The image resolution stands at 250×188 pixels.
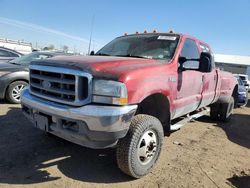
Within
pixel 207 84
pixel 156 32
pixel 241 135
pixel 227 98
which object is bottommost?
pixel 241 135

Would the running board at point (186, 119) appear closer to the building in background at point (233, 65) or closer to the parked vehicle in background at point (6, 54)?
the parked vehicle in background at point (6, 54)

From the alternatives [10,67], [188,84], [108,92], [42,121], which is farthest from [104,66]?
[10,67]

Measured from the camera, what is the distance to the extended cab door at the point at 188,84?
445 centimetres

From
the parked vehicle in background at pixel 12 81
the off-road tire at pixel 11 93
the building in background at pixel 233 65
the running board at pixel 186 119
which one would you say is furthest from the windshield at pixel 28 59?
the building in background at pixel 233 65

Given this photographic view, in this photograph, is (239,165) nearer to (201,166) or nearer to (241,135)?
(201,166)

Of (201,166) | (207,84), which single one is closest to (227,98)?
(207,84)

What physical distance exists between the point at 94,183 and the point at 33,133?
217cm

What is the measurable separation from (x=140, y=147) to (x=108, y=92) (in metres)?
0.99

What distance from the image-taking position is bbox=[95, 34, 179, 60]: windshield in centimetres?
449

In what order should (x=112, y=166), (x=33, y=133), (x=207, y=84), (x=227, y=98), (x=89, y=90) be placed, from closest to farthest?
(x=89, y=90)
(x=112, y=166)
(x=33, y=133)
(x=207, y=84)
(x=227, y=98)

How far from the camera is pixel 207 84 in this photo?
18.5 feet

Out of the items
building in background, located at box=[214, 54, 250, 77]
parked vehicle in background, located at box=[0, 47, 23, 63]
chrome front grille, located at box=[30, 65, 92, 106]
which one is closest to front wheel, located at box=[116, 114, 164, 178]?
chrome front grille, located at box=[30, 65, 92, 106]

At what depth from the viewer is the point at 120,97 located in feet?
10.2

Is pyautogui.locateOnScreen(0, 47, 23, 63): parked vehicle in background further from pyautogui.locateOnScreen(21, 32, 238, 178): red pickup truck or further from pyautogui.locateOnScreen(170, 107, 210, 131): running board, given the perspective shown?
pyautogui.locateOnScreen(170, 107, 210, 131): running board
